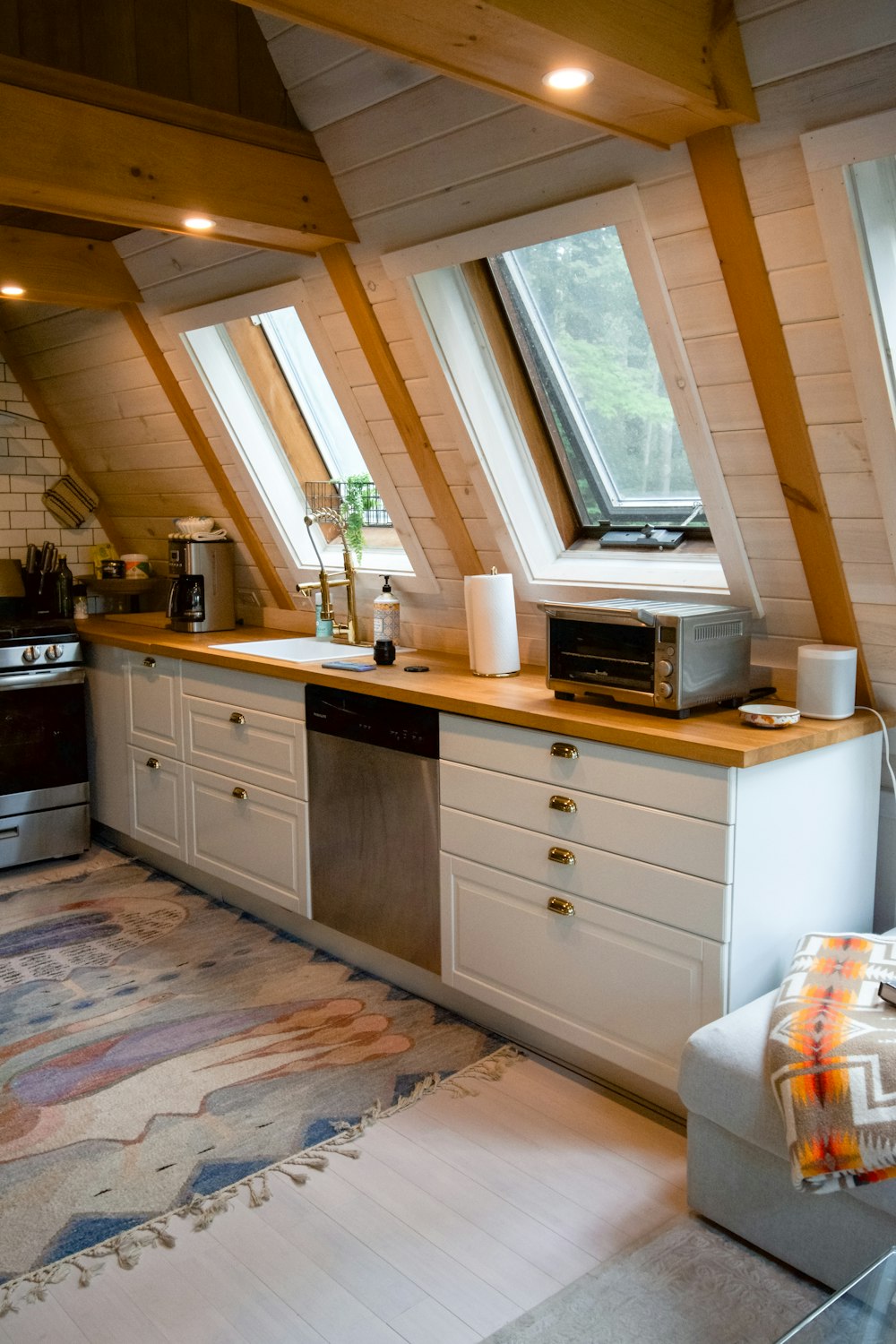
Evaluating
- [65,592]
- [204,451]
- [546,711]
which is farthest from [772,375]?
[65,592]

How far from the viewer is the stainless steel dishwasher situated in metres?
3.10

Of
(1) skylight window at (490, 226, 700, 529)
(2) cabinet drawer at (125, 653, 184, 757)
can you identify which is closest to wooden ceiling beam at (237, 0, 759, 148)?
(1) skylight window at (490, 226, 700, 529)

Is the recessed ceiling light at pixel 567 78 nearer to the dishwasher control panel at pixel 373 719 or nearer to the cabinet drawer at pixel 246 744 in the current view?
the dishwasher control panel at pixel 373 719

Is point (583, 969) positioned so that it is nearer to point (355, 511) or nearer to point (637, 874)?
point (637, 874)

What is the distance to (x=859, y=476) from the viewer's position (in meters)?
2.40

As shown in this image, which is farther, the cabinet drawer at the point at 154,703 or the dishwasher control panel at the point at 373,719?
the cabinet drawer at the point at 154,703

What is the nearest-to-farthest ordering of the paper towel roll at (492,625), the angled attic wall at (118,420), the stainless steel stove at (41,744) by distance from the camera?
1. the paper towel roll at (492,625)
2. the stainless steel stove at (41,744)
3. the angled attic wall at (118,420)

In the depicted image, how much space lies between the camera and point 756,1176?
2119mm

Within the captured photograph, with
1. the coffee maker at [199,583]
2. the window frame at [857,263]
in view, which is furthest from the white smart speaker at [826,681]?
the coffee maker at [199,583]

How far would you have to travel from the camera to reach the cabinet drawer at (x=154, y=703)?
13.6 feet

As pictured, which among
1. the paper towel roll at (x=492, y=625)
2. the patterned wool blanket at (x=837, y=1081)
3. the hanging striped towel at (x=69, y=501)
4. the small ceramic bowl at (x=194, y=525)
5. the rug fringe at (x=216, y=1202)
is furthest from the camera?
the hanging striped towel at (x=69, y=501)

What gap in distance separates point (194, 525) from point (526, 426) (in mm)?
1799

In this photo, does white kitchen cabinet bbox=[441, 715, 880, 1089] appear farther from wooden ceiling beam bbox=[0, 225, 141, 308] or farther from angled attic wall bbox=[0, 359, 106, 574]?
angled attic wall bbox=[0, 359, 106, 574]

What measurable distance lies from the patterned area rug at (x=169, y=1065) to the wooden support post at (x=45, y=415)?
214 centimetres
